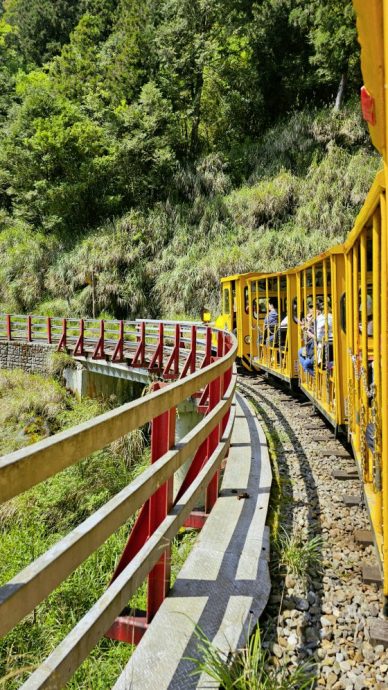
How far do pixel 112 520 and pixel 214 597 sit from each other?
1.15m

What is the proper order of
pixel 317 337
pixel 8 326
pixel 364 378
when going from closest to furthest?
pixel 364 378 < pixel 317 337 < pixel 8 326

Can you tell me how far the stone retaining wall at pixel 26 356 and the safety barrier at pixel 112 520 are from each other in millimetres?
17924

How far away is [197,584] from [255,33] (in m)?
35.7

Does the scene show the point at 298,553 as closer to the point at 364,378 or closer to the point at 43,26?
the point at 364,378

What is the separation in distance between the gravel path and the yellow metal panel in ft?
8.49

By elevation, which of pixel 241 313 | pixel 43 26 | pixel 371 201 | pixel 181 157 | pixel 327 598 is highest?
pixel 43 26

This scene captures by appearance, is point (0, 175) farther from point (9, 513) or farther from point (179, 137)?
point (9, 513)

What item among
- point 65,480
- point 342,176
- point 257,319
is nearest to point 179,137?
point 342,176

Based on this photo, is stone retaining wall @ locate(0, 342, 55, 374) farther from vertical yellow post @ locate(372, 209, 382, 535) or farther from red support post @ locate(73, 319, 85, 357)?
vertical yellow post @ locate(372, 209, 382, 535)

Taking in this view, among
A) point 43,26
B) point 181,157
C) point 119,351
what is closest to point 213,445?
point 119,351

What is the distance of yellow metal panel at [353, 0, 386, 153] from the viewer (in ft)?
6.48

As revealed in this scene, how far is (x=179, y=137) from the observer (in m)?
32.3

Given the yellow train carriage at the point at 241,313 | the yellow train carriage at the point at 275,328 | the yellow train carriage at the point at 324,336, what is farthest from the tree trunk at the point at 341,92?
the yellow train carriage at the point at 324,336

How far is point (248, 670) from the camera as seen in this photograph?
2.20 meters
